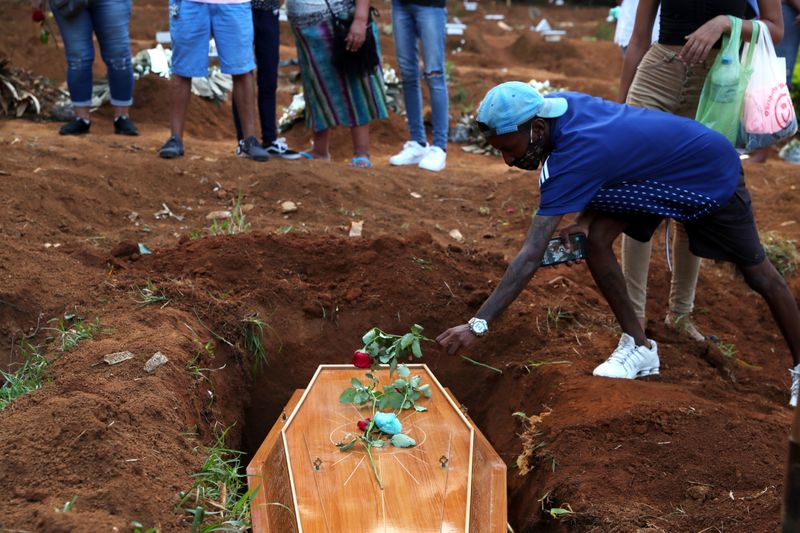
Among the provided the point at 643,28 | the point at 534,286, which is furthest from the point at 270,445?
the point at 643,28

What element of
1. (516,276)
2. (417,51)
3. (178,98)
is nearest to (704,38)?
(516,276)

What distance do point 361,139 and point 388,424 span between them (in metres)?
3.29

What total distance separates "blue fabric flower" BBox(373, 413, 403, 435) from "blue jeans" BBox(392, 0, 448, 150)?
11.0 feet

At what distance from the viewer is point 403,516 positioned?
3066 millimetres

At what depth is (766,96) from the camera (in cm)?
383

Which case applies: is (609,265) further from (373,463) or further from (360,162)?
(360,162)

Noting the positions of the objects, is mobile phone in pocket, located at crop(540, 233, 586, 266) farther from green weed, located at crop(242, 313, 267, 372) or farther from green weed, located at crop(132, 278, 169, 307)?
green weed, located at crop(132, 278, 169, 307)

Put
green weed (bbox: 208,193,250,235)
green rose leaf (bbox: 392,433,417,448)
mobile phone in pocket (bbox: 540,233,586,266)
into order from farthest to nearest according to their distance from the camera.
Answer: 1. green weed (bbox: 208,193,250,235)
2. mobile phone in pocket (bbox: 540,233,586,266)
3. green rose leaf (bbox: 392,433,417,448)

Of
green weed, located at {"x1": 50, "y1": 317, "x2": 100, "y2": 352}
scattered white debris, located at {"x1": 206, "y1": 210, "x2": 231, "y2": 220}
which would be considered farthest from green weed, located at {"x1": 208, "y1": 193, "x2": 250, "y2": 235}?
green weed, located at {"x1": 50, "y1": 317, "x2": 100, "y2": 352}

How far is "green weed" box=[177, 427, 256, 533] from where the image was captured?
289cm

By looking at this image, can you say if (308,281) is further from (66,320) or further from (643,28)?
(643,28)

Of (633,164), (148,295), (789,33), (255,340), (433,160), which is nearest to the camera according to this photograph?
(633,164)

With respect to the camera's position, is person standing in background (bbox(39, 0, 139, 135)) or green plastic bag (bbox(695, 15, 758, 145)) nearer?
green plastic bag (bbox(695, 15, 758, 145))

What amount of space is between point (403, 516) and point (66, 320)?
1869 mm
